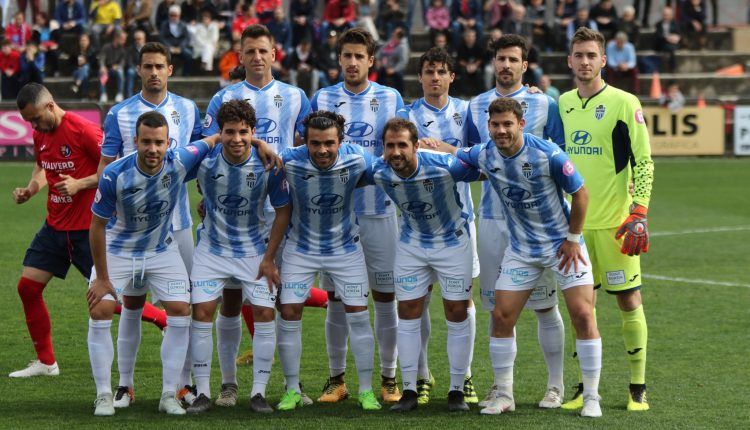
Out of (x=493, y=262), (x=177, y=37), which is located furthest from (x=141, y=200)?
(x=177, y=37)

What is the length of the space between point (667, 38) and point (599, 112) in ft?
72.2

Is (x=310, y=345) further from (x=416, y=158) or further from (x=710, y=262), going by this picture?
(x=710, y=262)

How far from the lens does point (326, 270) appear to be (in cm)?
793

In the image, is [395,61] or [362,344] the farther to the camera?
[395,61]

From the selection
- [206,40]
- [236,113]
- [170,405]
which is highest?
[206,40]

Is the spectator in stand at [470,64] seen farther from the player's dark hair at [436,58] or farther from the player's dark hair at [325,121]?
the player's dark hair at [325,121]

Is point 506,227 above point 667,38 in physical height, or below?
below

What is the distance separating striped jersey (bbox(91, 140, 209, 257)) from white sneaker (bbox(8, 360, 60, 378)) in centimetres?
162

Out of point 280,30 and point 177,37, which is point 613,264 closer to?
point 280,30

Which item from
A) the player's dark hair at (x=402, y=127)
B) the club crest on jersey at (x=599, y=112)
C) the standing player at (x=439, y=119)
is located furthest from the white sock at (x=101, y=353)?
the club crest on jersey at (x=599, y=112)

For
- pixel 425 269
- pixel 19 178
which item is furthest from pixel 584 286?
pixel 19 178

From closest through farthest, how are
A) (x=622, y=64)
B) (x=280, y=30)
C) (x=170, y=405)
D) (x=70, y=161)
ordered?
(x=170, y=405) → (x=70, y=161) → (x=280, y=30) → (x=622, y=64)

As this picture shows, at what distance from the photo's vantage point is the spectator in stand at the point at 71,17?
1112 inches

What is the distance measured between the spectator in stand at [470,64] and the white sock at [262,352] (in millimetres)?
19321
